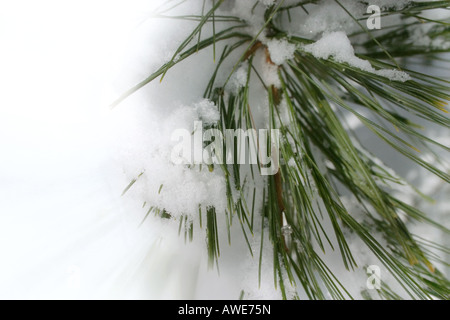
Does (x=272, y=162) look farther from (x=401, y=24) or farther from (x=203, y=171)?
(x=401, y=24)

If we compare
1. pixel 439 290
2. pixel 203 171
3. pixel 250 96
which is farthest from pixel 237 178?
pixel 439 290

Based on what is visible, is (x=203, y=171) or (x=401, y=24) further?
(x=401, y=24)

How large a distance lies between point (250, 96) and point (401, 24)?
26 centimetres

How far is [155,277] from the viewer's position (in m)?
0.46

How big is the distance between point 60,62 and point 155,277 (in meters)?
0.31

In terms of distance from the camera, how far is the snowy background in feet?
1.34

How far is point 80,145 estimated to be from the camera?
0.44 m

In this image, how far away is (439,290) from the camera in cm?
38

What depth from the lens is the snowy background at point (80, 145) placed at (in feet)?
1.34
